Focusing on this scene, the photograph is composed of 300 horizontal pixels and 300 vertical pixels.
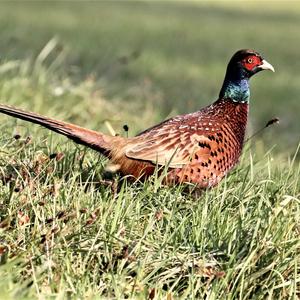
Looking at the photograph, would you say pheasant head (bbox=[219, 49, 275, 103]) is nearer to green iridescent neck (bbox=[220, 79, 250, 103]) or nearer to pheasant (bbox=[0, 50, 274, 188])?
green iridescent neck (bbox=[220, 79, 250, 103])

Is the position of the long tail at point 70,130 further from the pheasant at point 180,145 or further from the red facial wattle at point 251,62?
the red facial wattle at point 251,62

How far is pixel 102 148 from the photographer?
5.06 m

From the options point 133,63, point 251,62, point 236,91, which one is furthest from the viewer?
point 133,63

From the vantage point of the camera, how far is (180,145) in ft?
16.9

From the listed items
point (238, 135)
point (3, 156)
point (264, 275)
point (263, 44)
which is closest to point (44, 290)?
point (264, 275)

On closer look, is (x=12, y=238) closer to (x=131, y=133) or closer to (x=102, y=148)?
(x=102, y=148)

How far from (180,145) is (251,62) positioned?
1.04 meters

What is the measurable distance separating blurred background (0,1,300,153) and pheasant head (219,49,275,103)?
129 centimetres

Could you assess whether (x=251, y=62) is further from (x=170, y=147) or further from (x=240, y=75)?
(x=170, y=147)

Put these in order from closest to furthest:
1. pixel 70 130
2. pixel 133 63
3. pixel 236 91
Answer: pixel 70 130 → pixel 236 91 → pixel 133 63

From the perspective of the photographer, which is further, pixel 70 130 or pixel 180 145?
pixel 180 145

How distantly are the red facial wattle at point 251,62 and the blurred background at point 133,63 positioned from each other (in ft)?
4.33

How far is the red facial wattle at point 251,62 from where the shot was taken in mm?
5895

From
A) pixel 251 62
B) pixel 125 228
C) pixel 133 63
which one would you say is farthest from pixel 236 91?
pixel 133 63
